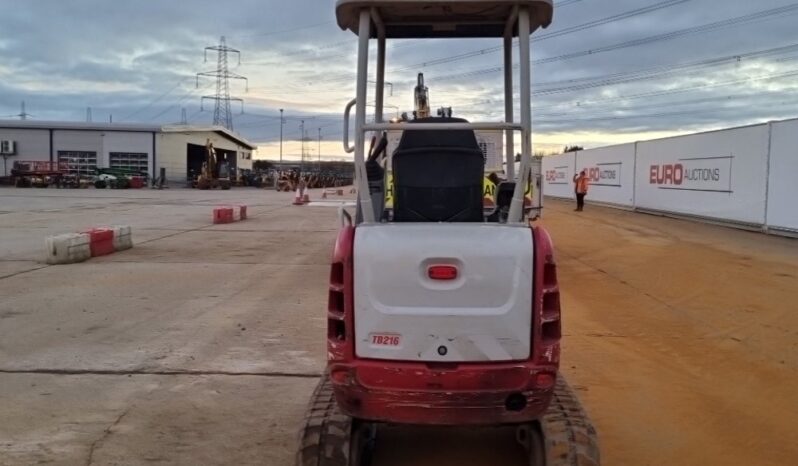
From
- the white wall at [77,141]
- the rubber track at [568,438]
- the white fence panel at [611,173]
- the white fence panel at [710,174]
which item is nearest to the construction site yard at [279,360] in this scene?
the rubber track at [568,438]

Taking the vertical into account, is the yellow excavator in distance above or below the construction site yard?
above

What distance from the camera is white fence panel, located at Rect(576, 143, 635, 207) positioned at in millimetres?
30781

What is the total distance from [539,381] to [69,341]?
19.0ft

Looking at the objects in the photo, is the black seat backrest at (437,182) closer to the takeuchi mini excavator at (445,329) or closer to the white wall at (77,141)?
the takeuchi mini excavator at (445,329)

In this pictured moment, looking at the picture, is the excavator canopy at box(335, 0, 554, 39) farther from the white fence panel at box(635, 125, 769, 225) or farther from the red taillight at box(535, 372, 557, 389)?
the white fence panel at box(635, 125, 769, 225)

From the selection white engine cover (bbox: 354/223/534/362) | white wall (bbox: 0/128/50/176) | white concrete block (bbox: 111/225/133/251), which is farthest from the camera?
white wall (bbox: 0/128/50/176)

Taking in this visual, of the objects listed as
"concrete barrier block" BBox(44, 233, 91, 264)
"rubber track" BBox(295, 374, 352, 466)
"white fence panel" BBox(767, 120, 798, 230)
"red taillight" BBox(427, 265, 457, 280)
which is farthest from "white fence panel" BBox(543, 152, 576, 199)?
"red taillight" BBox(427, 265, 457, 280)

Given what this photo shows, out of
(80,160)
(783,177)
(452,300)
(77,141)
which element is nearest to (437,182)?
(452,300)

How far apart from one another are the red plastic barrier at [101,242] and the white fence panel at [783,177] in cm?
1656

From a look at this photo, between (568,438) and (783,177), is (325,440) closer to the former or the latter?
(568,438)

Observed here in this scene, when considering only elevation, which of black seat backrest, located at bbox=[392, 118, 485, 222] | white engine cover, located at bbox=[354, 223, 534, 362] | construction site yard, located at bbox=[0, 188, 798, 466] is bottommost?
construction site yard, located at bbox=[0, 188, 798, 466]

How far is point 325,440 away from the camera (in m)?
3.81

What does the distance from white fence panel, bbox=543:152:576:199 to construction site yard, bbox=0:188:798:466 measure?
2706cm

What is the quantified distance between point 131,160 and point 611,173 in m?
51.9
